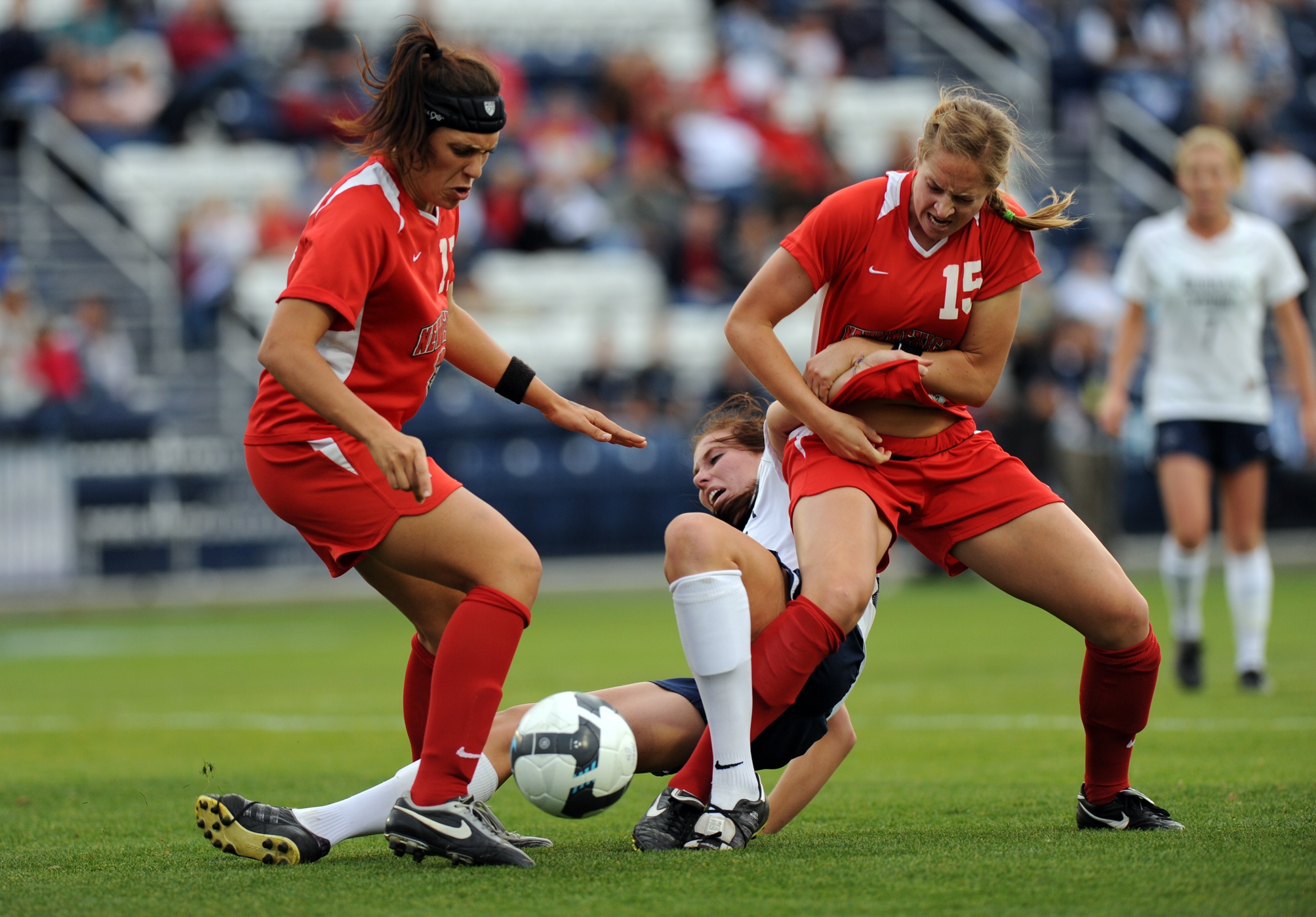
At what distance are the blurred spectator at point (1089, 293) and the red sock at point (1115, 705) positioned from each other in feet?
46.5

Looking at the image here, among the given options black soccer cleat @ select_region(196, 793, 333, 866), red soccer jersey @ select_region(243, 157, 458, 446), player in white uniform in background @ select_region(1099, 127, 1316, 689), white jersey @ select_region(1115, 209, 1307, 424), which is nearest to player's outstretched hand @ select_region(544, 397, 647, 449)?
red soccer jersey @ select_region(243, 157, 458, 446)

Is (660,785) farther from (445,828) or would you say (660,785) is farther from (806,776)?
(445,828)

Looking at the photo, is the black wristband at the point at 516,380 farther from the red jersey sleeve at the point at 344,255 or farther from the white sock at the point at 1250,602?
the white sock at the point at 1250,602

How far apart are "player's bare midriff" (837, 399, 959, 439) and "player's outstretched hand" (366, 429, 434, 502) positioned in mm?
1282

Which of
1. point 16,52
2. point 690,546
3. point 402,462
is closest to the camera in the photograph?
point 402,462

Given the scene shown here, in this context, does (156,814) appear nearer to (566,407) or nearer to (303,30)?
(566,407)

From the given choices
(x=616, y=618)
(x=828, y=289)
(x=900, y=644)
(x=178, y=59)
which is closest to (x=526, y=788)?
(x=828, y=289)

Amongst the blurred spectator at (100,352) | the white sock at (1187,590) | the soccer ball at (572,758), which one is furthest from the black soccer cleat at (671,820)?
the blurred spectator at (100,352)

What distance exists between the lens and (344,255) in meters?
3.61

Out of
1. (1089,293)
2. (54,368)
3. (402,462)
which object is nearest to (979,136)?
(402,462)

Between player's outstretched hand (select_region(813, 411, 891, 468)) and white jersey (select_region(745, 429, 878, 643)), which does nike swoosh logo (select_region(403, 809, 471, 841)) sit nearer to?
white jersey (select_region(745, 429, 878, 643))

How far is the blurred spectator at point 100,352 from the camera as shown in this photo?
51.9ft

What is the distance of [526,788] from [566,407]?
3.72ft

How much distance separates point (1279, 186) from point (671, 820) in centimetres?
1787
